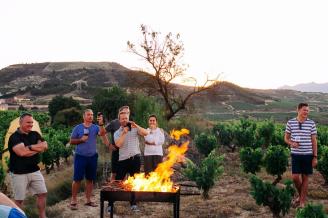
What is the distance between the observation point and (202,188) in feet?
34.2

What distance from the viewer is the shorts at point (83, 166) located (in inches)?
343

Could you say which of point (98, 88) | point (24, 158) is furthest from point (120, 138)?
point (98, 88)

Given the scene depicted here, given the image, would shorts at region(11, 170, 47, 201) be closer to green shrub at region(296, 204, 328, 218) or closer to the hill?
green shrub at region(296, 204, 328, 218)

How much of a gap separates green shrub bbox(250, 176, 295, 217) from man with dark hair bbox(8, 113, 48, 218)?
412 centimetres

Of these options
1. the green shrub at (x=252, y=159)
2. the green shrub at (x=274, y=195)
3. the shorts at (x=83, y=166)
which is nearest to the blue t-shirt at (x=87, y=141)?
the shorts at (x=83, y=166)

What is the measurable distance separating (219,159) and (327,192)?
300 cm

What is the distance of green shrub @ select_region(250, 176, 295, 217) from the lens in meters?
7.90

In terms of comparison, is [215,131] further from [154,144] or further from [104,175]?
[154,144]

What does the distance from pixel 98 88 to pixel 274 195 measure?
64.9 meters

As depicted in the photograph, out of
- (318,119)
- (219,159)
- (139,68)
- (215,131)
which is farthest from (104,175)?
(318,119)

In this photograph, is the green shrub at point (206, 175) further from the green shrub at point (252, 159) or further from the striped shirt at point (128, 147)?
the green shrub at point (252, 159)

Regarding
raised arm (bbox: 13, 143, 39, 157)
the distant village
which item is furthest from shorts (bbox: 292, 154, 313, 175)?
the distant village

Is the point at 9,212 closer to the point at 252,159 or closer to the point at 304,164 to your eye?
the point at 304,164

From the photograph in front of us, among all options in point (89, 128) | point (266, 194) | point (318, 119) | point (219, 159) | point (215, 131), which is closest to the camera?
point (266, 194)
